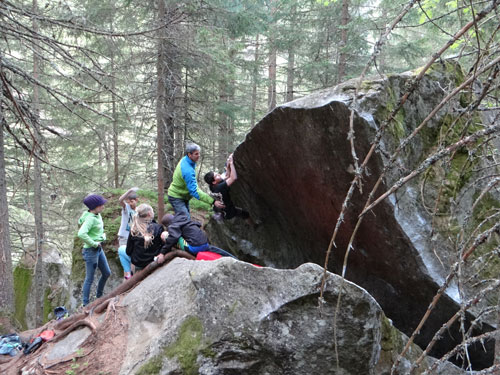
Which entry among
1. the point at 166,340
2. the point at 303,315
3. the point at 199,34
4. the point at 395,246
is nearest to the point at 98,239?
the point at 166,340

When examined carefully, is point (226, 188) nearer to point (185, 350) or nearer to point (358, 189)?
point (358, 189)

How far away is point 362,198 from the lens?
5.42 meters

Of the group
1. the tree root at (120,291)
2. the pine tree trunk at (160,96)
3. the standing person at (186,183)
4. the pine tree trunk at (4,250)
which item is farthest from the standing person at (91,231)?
the pine tree trunk at (160,96)

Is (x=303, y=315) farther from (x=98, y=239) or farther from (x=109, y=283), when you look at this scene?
(x=109, y=283)

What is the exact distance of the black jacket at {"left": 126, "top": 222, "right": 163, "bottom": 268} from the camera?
560cm

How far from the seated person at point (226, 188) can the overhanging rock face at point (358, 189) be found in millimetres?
338

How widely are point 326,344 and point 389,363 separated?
1.00 meters

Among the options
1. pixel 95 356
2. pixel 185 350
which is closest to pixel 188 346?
pixel 185 350

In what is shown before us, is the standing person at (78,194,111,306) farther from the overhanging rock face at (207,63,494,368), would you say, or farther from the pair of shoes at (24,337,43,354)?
the overhanging rock face at (207,63,494,368)

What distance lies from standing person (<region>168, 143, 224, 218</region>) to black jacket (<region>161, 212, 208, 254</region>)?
3.28ft

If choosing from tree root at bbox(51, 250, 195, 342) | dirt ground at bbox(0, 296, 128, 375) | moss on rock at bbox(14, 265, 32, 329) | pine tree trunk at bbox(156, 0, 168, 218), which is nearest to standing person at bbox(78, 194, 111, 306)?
tree root at bbox(51, 250, 195, 342)

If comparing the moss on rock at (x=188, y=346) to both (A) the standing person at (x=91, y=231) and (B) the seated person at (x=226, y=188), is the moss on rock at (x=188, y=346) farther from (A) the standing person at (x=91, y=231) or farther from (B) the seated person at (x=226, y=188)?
(B) the seated person at (x=226, y=188)

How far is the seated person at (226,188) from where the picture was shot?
7371 millimetres

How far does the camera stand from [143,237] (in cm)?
557
